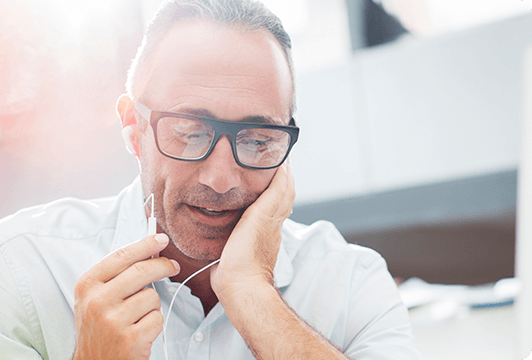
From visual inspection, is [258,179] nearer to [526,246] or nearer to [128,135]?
[128,135]

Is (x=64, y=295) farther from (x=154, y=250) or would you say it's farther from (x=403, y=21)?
(x=403, y=21)

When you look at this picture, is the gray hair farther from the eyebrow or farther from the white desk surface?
the white desk surface

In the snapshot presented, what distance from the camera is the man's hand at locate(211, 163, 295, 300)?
0.80 m

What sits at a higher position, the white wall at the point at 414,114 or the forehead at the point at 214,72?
the forehead at the point at 214,72

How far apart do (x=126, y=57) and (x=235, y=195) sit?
1.84 feet

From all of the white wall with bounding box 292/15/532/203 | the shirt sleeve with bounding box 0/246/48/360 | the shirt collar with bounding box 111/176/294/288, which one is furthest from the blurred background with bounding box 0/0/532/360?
the shirt sleeve with bounding box 0/246/48/360

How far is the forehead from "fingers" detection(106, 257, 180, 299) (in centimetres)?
33

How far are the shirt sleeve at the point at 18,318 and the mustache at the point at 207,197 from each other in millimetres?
384

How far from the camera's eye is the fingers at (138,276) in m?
0.68

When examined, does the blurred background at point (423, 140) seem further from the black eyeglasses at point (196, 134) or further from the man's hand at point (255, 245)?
the black eyeglasses at point (196, 134)

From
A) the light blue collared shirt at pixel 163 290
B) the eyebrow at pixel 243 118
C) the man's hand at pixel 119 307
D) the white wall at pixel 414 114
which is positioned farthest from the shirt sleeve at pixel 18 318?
the white wall at pixel 414 114

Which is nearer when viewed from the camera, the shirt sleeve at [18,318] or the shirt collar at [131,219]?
the shirt sleeve at [18,318]

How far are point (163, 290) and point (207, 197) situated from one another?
0.85ft

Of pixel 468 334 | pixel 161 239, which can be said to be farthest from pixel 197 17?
pixel 468 334
